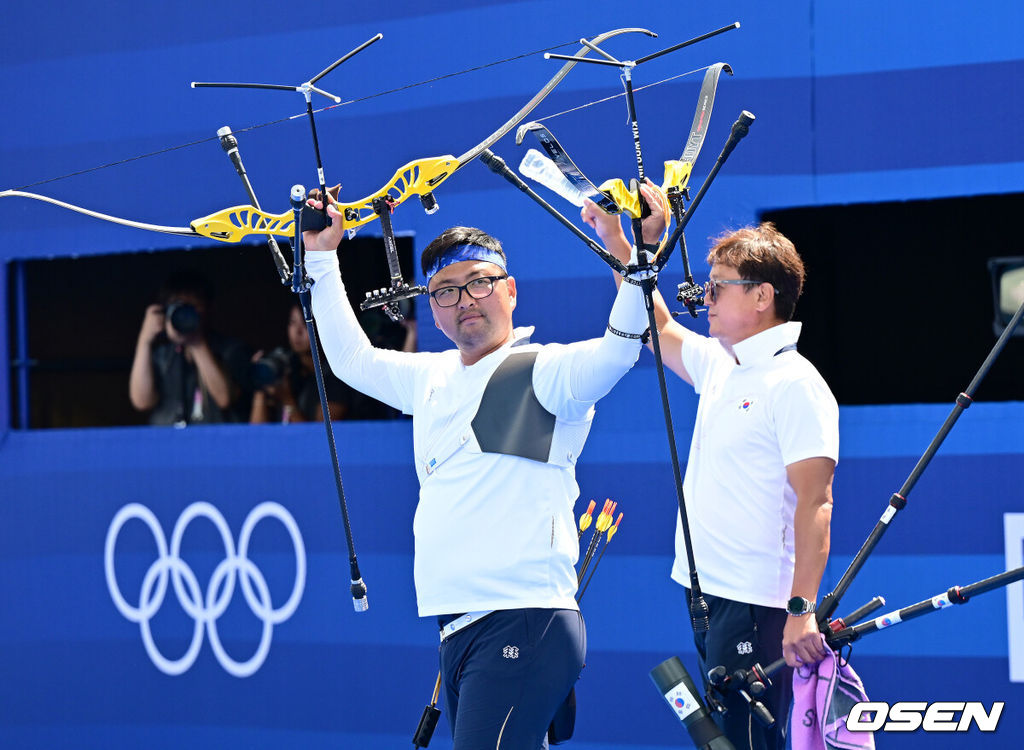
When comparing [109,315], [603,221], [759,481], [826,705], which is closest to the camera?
[603,221]

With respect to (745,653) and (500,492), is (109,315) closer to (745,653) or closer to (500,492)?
(500,492)

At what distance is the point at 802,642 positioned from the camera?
2.43 meters

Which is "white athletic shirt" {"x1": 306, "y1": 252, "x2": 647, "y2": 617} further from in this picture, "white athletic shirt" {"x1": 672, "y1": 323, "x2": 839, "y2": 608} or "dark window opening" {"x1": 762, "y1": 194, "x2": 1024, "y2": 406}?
"dark window opening" {"x1": 762, "y1": 194, "x2": 1024, "y2": 406}

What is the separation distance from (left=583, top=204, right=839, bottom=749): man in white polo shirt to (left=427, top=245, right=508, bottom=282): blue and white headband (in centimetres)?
29

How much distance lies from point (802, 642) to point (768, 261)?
31.8 inches

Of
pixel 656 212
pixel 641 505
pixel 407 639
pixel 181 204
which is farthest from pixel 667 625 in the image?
pixel 181 204

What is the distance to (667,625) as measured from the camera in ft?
11.6

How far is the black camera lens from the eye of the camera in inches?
165

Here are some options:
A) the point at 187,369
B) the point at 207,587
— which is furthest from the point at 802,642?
the point at 187,369

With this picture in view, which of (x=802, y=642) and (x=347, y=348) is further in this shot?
(x=347, y=348)

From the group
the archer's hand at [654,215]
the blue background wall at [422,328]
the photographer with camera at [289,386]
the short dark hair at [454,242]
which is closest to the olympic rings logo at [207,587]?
the blue background wall at [422,328]

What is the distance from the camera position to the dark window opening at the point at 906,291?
436cm

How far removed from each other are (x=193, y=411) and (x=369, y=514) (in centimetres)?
94

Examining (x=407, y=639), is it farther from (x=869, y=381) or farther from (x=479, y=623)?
(x=869, y=381)
